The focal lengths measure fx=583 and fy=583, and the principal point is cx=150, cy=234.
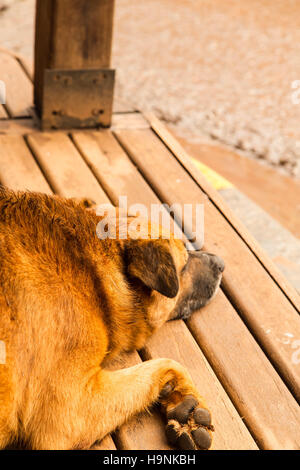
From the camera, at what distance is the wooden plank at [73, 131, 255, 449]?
2.55m

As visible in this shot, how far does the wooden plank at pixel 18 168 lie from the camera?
3.74 metres

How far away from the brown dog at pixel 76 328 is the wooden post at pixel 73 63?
5.51 ft

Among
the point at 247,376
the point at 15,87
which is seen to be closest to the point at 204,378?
the point at 247,376

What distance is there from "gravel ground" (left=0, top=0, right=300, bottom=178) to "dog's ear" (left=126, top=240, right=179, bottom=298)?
13.1ft

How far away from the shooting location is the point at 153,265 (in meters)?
2.53

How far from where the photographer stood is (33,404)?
7.68ft

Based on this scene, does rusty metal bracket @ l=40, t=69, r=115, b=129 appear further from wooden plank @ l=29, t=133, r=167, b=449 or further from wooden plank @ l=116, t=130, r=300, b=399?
wooden plank @ l=116, t=130, r=300, b=399

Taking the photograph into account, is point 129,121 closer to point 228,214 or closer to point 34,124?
point 34,124

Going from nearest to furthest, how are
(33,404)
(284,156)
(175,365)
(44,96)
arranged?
(33,404) < (175,365) < (44,96) < (284,156)

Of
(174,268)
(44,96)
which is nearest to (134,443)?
(174,268)

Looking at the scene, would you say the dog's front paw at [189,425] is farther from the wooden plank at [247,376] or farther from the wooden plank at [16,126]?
the wooden plank at [16,126]

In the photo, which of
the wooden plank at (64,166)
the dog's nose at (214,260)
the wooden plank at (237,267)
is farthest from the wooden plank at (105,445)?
the wooden plank at (64,166)

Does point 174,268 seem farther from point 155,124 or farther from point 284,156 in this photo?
point 284,156
